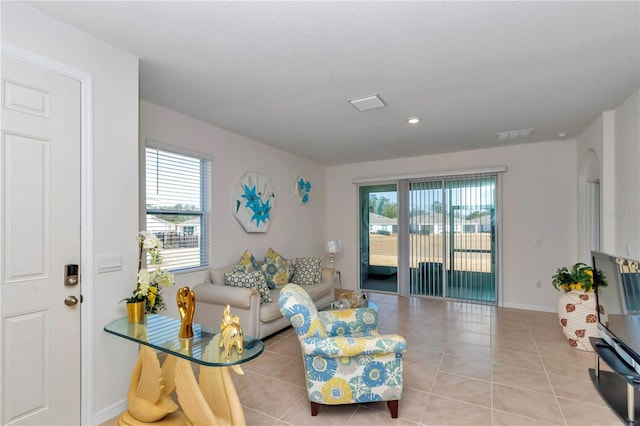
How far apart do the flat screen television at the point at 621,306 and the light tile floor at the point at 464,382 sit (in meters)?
0.71

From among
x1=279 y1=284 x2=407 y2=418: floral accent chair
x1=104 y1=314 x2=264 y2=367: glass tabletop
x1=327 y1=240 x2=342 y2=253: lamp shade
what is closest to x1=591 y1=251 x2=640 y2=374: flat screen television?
x1=279 y1=284 x2=407 y2=418: floral accent chair

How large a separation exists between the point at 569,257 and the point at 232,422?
507 centimetres

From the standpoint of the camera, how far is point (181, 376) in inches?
72.1

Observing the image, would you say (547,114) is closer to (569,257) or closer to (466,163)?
(466,163)

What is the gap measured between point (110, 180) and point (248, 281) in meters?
1.85

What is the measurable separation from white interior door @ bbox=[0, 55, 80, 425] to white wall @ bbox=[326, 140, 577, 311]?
5.06 m

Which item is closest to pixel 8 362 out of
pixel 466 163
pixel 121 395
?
pixel 121 395

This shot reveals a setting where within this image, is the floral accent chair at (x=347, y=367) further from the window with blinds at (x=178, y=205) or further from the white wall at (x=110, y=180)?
the window with blinds at (x=178, y=205)

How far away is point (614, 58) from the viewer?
226cm

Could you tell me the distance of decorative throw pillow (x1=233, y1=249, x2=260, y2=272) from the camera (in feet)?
12.6

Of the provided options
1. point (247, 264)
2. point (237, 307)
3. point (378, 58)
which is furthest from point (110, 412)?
point (378, 58)

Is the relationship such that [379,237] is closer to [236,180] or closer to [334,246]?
[334,246]

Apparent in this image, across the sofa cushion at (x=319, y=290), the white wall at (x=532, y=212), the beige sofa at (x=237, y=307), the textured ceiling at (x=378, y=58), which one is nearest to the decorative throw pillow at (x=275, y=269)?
the sofa cushion at (x=319, y=290)

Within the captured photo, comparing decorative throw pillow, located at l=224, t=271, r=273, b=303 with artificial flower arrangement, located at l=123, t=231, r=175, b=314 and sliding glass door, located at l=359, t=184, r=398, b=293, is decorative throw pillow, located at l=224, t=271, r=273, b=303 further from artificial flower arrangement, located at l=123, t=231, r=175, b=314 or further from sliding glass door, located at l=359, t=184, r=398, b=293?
sliding glass door, located at l=359, t=184, r=398, b=293
